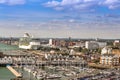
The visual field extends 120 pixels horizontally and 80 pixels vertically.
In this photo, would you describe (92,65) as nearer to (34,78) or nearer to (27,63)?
(27,63)

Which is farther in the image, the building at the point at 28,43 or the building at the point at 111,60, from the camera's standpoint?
the building at the point at 28,43

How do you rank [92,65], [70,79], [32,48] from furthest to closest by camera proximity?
1. [32,48]
2. [92,65]
3. [70,79]

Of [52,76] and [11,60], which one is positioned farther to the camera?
[11,60]

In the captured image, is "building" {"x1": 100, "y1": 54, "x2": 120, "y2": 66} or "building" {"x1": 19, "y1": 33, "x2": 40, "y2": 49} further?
"building" {"x1": 19, "y1": 33, "x2": 40, "y2": 49}

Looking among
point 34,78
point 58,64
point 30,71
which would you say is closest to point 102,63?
point 58,64

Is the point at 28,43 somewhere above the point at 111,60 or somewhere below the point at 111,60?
above

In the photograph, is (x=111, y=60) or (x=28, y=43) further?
(x=28, y=43)

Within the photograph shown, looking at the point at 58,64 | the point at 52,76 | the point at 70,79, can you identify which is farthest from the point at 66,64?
the point at 70,79

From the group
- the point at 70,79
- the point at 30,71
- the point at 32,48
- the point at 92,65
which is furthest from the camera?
the point at 32,48
